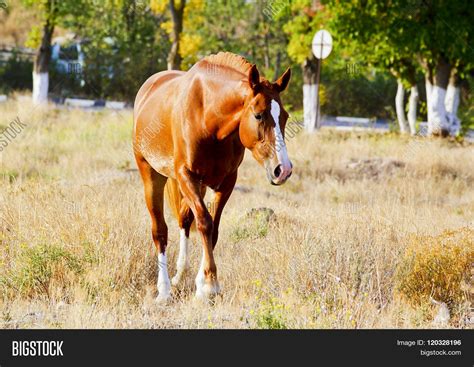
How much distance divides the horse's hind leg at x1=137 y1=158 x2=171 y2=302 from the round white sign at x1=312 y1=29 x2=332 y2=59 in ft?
42.1

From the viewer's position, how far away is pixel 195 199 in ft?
23.9

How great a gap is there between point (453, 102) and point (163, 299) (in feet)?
57.1

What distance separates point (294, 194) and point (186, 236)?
686 centimetres

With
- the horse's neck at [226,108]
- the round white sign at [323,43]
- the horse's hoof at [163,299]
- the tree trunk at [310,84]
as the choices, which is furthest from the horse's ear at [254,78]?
the tree trunk at [310,84]

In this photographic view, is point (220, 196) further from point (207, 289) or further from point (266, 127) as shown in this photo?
point (266, 127)

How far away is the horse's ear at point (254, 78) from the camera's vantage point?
21.8ft

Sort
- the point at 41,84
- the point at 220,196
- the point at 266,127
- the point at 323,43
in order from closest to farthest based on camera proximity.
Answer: the point at 266,127 → the point at 220,196 → the point at 323,43 → the point at 41,84

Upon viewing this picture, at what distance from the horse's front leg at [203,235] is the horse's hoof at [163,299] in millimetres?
425

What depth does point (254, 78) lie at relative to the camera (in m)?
6.66

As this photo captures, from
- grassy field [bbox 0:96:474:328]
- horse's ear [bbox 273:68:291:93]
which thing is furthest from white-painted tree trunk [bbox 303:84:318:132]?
horse's ear [bbox 273:68:291:93]

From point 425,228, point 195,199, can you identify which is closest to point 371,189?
point 425,228

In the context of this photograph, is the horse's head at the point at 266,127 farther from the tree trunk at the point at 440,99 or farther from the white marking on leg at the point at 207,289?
the tree trunk at the point at 440,99

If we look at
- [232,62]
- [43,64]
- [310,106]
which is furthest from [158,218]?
[43,64]

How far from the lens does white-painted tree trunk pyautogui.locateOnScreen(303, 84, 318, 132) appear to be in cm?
2375
